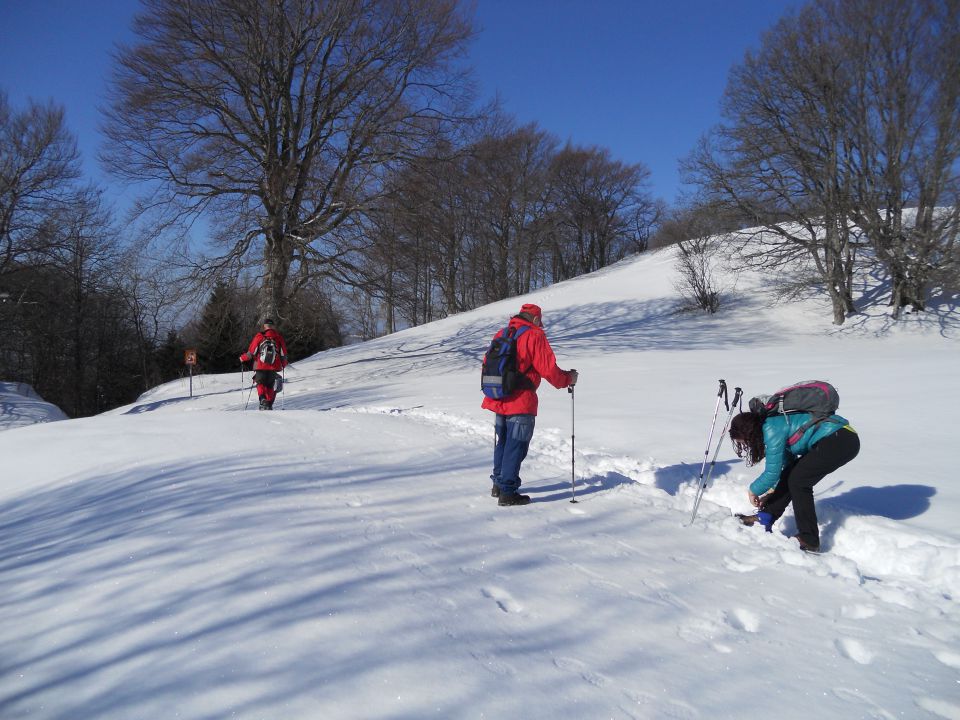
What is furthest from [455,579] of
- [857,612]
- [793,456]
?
[793,456]

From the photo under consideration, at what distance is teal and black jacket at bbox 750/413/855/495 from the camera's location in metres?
4.31

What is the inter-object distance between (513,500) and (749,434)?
1.99 m

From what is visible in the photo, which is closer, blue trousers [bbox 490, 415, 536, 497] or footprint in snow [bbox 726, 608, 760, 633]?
footprint in snow [bbox 726, 608, 760, 633]

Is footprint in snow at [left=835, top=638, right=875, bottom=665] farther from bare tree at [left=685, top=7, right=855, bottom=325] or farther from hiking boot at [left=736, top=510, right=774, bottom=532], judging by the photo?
bare tree at [left=685, top=7, right=855, bottom=325]

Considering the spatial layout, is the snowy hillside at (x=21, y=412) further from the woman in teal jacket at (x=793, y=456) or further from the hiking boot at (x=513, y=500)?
the woman in teal jacket at (x=793, y=456)

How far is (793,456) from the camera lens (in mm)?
4535

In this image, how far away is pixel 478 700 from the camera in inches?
92.0

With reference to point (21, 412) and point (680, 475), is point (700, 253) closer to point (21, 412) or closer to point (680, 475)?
point (680, 475)

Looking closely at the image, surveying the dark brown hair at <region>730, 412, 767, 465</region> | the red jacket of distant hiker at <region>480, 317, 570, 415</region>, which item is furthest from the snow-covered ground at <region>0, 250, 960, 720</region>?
the red jacket of distant hiker at <region>480, 317, 570, 415</region>

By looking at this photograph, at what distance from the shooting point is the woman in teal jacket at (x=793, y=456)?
13.8ft

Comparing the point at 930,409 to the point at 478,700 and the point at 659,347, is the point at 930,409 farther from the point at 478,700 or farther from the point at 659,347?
the point at 659,347

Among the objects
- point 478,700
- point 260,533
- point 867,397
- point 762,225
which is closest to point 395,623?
point 478,700

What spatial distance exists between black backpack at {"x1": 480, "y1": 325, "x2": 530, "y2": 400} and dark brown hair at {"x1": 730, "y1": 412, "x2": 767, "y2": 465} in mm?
1705

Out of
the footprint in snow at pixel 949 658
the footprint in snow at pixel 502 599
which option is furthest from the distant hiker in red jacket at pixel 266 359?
the footprint in snow at pixel 949 658
